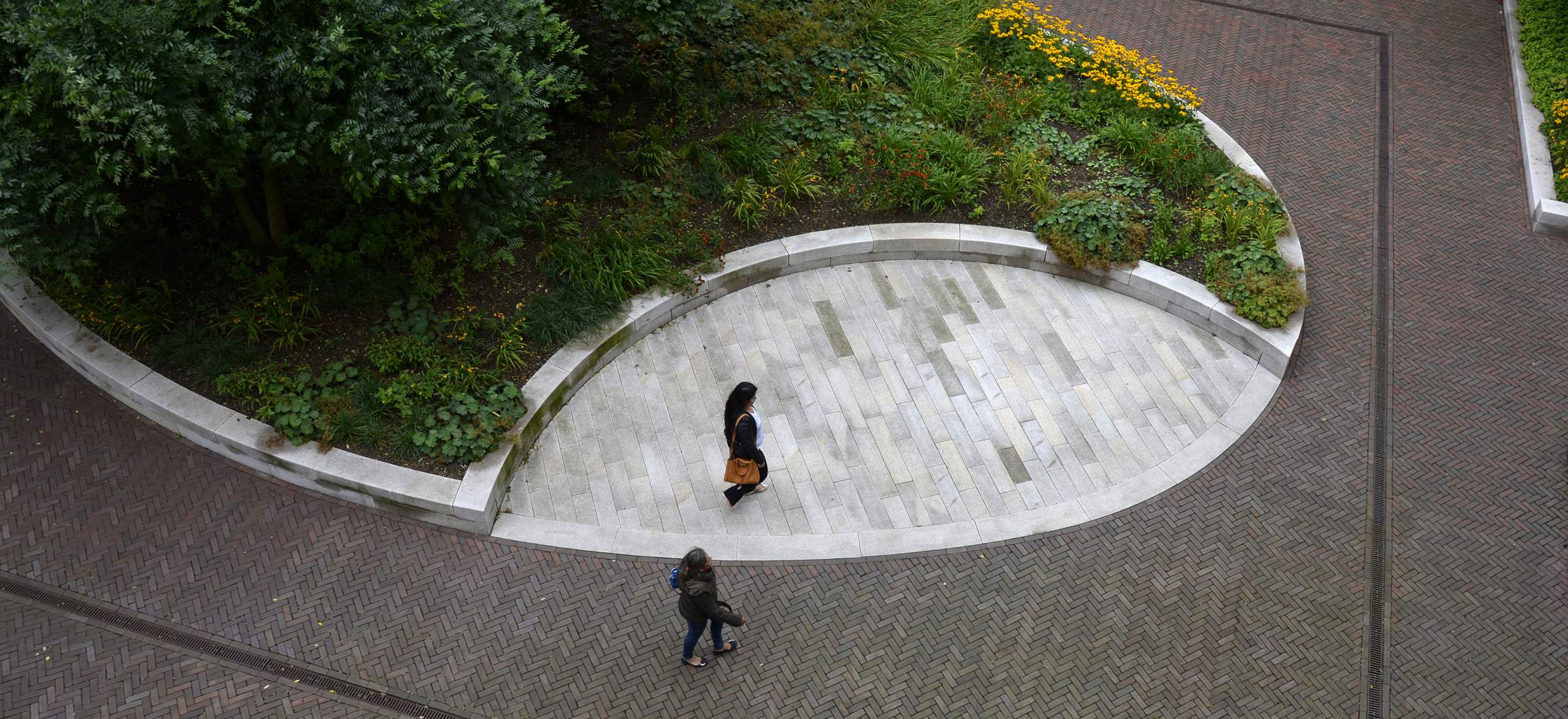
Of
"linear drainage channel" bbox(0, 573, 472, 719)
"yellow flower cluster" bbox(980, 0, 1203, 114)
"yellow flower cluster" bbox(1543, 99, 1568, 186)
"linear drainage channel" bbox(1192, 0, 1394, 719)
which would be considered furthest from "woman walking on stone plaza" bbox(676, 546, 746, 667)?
"yellow flower cluster" bbox(1543, 99, 1568, 186)

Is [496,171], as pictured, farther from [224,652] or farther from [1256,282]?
[1256,282]

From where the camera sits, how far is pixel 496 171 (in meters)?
8.23

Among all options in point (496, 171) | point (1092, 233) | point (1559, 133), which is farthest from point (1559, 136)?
point (496, 171)

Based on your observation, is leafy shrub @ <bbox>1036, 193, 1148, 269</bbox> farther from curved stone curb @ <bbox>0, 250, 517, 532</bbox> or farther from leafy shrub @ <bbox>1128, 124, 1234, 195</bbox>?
curved stone curb @ <bbox>0, 250, 517, 532</bbox>

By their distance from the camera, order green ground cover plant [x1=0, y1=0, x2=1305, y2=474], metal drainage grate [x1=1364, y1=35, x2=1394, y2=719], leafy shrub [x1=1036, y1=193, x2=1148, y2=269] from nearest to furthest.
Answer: green ground cover plant [x1=0, y1=0, x2=1305, y2=474] → metal drainage grate [x1=1364, y1=35, x2=1394, y2=719] → leafy shrub [x1=1036, y1=193, x2=1148, y2=269]

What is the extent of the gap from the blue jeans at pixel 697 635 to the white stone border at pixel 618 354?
100 centimetres

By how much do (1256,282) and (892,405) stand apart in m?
4.32

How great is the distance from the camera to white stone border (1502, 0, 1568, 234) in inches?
486

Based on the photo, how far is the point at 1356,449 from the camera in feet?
32.3

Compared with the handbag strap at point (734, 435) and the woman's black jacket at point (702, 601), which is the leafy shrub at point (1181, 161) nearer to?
the handbag strap at point (734, 435)

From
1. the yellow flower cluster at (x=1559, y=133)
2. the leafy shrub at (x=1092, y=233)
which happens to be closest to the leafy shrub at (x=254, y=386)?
the leafy shrub at (x=1092, y=233)

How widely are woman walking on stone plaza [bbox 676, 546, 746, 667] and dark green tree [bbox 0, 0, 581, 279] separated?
3449 millimetres

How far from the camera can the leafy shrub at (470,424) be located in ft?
29.6

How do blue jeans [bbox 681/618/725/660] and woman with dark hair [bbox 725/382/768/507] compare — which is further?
woman with dark hair [bbox 725/382/768/507]
